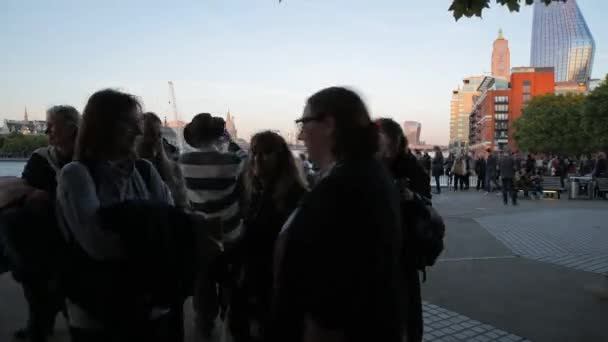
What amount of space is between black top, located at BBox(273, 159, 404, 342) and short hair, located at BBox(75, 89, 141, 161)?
883mm

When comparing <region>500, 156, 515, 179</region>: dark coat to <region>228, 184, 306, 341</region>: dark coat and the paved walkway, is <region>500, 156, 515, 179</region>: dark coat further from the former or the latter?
<region>228, 184, 306, 341</region>: dark coat

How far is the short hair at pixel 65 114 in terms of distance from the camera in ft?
10.7

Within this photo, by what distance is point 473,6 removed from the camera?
4.42 meters

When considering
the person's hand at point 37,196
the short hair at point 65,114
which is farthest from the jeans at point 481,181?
the person's hand at point 37,196

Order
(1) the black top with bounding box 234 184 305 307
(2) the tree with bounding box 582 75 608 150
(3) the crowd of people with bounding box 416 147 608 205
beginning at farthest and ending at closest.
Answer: (2) the tree with bounding box 582 75 608 150
(3) the crowd of people with bounding box 416 147 608 205
(1) the black top with bounding box 234 184 305 307

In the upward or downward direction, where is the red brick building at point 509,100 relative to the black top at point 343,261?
upward

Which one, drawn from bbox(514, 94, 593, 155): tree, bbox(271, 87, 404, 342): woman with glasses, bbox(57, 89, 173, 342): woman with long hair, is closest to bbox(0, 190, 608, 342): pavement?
bbox(57, 89, 173, 342): woman with long hair

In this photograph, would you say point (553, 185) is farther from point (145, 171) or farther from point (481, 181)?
point (145, 171)

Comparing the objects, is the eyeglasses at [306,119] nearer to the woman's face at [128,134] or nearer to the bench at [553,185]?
the woman's face at [128,134]

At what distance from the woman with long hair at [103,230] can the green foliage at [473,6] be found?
11.8ft

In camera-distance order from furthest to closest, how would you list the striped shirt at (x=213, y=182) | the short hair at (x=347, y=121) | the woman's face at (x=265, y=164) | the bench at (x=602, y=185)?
1. the bench at (x=602, y=185)
2. the striped shirt at (x=213, y=182)
3. the woman's face at (x=265, y=164)
4. the short hair at (x=347, y=121)

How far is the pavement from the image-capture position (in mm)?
4359

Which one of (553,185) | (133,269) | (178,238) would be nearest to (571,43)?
(553,185)

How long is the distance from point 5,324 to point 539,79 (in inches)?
4949
